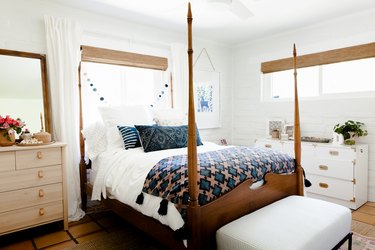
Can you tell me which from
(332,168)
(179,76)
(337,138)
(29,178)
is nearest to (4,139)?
(29,178)

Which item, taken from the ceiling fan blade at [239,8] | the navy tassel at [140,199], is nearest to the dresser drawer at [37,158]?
the navy tassel at [140,199]

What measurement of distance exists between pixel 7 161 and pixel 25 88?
0.86 m

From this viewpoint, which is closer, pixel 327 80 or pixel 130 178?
pixel 130 178

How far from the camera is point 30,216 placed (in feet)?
7.57

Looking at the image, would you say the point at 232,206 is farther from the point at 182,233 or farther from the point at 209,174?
the point at 182,233

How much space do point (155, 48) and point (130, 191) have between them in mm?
2380

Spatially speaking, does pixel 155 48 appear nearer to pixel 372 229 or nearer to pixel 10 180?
pixel 10 180

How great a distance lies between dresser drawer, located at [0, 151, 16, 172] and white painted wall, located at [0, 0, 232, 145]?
113 centimetres

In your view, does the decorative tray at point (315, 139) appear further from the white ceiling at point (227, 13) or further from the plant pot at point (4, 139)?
the plant pot at point (4, 139)

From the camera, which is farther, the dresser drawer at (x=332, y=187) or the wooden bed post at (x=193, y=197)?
the dresser drawer at (x=332, y=187)

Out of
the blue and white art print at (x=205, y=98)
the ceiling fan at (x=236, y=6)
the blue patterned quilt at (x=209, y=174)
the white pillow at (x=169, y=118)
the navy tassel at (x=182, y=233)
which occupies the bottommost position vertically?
the navy tassel at (x=182, y=233)

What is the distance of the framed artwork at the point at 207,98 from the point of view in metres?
4.35

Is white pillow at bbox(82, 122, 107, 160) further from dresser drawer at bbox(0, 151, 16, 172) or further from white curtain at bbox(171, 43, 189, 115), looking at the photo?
white curtain at bbox(171, 43, 189, 115)

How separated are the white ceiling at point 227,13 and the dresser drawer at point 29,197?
199 centimetres
